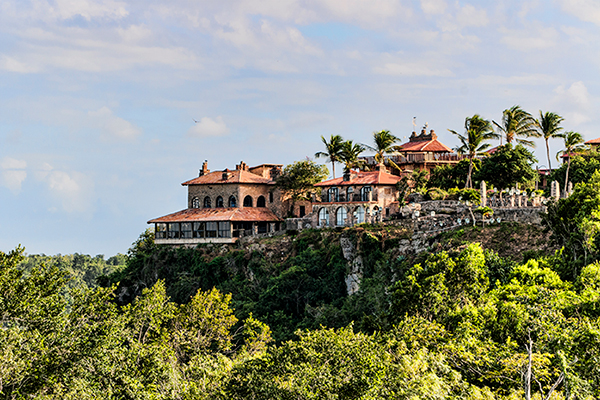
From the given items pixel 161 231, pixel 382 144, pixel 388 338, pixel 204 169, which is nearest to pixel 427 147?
pixel 382 144

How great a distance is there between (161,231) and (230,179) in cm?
897

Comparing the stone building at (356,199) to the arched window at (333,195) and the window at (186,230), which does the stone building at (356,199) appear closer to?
the arched window at (333,195)

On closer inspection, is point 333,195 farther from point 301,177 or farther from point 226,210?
point 226,210

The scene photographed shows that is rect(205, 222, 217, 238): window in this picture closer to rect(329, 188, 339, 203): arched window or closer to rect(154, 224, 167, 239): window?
rect(154, 224, 167, 239): window

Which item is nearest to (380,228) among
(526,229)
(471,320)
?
(526,229)

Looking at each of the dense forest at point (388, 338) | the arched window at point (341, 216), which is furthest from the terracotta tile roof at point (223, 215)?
the dense forest at point (388, 338)

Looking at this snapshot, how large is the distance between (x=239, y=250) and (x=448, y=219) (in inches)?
886

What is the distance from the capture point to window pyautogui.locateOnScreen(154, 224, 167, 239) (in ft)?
254

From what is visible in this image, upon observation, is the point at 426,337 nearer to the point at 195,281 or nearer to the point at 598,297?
the point at 598,297

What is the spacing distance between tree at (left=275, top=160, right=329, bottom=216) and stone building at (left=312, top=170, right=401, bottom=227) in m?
5.29

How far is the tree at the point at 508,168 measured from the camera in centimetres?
6650

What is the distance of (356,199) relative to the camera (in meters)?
68.6

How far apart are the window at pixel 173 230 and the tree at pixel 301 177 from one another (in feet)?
36.6

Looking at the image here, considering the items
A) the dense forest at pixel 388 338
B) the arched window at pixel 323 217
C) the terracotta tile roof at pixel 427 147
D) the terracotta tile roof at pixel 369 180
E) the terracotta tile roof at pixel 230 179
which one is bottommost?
the dense forest at pixel 388 338
